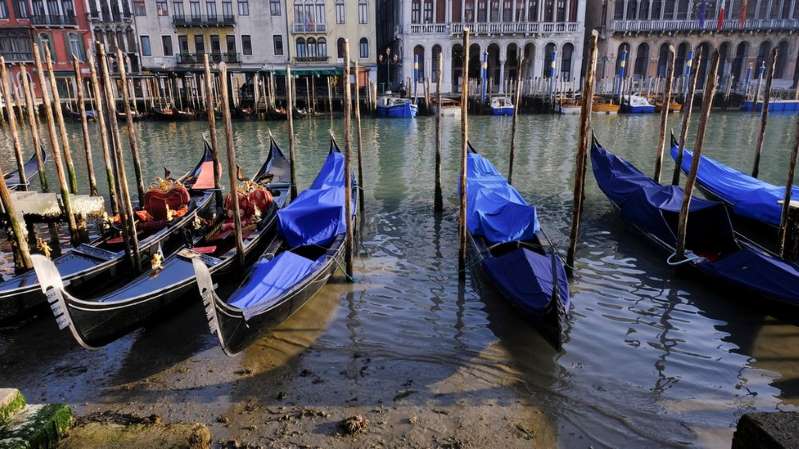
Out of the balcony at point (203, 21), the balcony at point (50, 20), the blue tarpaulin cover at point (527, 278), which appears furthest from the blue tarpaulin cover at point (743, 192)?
the balcony at point (50, 20)

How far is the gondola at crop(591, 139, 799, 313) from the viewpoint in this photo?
5164 millimetres

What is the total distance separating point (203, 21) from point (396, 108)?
11.8 meters

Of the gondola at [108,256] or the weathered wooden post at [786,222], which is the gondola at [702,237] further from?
the gondola at [108,256]

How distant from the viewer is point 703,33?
3062 cm

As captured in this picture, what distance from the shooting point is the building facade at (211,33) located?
90.2 feet

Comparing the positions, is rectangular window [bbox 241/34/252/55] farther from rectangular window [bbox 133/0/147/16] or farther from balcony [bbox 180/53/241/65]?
rectangular window [bbox 133/0/147/16]

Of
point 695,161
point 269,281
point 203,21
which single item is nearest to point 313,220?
point 269,281

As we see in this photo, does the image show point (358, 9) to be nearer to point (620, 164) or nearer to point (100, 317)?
point (620, 164)

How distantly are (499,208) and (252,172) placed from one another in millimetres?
8756

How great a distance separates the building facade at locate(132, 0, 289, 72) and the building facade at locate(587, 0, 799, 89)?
19.6 metres

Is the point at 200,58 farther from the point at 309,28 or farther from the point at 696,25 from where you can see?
the point at 696,25

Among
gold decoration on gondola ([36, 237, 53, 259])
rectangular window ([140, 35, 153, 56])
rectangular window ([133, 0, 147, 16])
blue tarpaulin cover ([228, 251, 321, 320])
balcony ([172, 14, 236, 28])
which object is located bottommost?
gold decoration on gondola ([36, 237, 53, 259])

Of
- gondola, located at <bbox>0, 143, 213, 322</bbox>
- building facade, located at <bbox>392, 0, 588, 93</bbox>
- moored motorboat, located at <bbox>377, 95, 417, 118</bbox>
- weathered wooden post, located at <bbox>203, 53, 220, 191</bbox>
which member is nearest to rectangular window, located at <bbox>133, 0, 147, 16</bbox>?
moored motorboat, located at <bbox>377, 95, 417, 118</bbox>

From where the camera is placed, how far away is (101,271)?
5.82m
